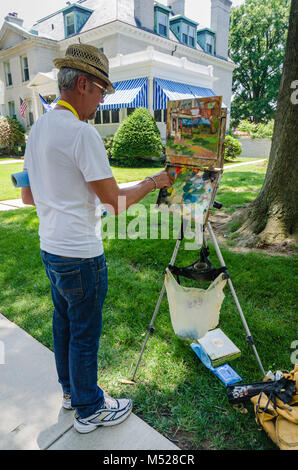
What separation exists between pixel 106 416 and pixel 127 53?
1960 centimetres

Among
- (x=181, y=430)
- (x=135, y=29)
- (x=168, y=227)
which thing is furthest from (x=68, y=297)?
(x=135, y=29)

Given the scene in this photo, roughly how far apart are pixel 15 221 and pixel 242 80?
36691 millimetres

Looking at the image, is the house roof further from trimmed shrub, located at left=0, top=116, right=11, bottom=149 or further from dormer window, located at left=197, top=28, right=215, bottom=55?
dormer window, located at left=197, top=28, right=215, bottom=55

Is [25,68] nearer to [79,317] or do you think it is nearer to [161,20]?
[161,20]

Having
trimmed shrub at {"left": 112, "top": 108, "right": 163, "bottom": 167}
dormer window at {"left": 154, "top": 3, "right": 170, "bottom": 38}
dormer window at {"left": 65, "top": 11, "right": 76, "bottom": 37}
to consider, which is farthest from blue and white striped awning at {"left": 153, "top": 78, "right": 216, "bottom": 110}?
dormer window at {"left": 65, "top": 11, "right": 76, "bottom": 37}

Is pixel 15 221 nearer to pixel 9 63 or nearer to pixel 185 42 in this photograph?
pixel 185 42

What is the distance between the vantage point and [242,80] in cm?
3578

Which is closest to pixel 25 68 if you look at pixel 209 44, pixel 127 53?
pixel 127 53

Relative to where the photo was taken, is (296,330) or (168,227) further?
(168,227)

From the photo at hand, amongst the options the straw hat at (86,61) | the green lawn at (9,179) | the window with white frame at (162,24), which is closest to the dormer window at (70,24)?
the window with white frame at (162,24)

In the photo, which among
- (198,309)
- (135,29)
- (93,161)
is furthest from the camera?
(135,29)

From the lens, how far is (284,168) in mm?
4305

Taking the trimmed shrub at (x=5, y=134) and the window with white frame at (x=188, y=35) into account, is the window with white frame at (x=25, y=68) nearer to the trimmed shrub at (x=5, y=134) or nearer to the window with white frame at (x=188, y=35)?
the trimmed shrub at (x=5, y=134)

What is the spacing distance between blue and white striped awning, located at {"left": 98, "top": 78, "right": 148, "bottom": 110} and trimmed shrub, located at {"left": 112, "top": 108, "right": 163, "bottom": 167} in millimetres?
1752
